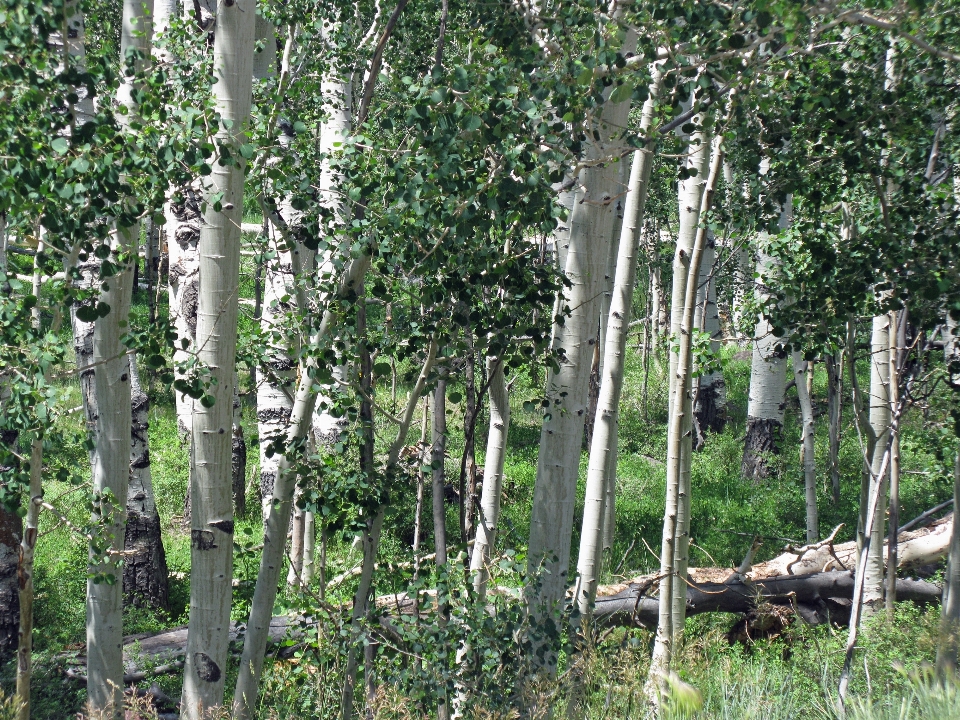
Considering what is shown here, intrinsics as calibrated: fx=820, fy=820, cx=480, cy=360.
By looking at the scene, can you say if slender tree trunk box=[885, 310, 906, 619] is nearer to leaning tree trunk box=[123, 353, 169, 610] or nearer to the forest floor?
the forest floor

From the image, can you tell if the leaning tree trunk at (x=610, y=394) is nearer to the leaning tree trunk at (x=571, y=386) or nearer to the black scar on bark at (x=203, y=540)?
the leaning tree trunk at (x=571, y=386)

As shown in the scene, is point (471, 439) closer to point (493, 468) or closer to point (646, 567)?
point (493, 468)

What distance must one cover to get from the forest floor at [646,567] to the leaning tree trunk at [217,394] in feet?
0.96

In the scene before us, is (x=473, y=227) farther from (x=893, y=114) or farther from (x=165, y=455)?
(x=165, y=455)

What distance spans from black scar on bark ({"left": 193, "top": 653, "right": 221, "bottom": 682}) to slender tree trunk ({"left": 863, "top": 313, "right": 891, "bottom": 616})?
12.5ft

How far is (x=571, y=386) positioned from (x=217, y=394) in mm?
1649

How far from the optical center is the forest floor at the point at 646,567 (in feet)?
13.4

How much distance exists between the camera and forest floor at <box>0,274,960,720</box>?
4.08 m

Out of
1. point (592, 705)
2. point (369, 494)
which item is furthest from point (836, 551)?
point (369, 494)

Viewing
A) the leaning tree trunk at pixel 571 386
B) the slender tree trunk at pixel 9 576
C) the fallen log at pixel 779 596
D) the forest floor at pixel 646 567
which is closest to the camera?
the leaning tree trunk at pixel 571 386

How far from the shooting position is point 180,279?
627cm

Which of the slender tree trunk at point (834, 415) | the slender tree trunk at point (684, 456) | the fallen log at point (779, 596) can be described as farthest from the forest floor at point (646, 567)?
the slender tree trunk at point (834, 415)

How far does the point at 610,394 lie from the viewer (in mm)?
4746

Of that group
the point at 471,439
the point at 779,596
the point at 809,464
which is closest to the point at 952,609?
the point at 779,596
